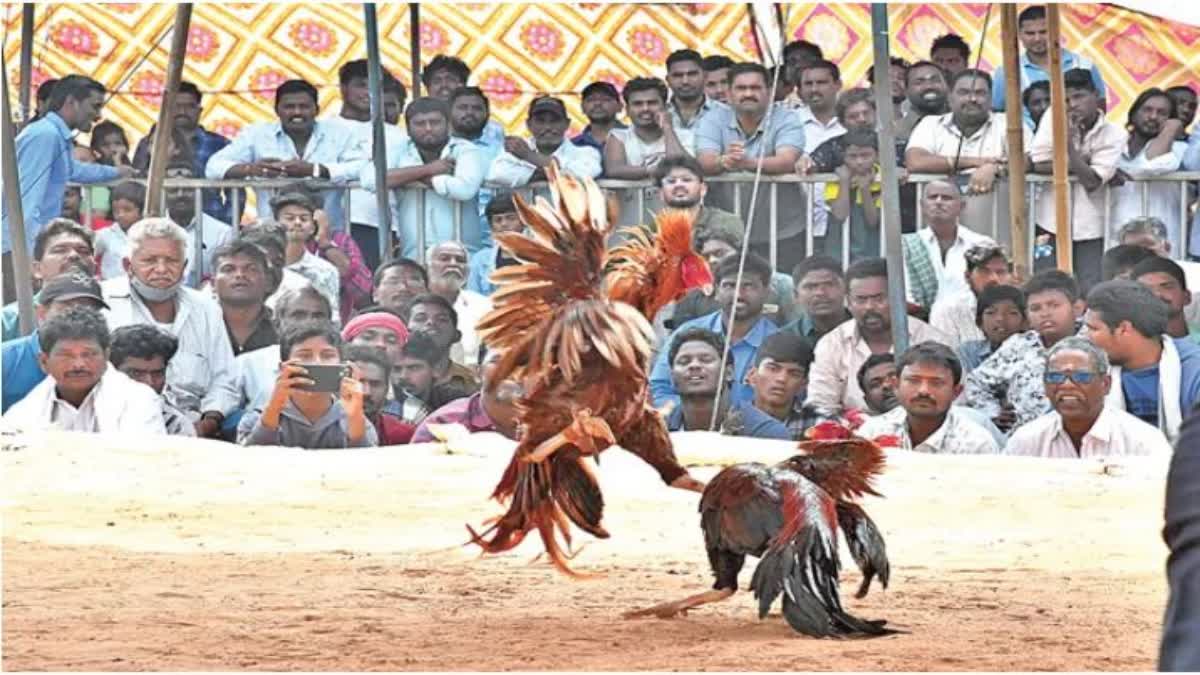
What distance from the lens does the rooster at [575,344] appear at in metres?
3.61

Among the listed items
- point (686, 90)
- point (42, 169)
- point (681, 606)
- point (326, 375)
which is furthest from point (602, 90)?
point (681, 606)

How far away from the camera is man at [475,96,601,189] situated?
825 centimetres

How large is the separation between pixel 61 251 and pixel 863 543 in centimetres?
480

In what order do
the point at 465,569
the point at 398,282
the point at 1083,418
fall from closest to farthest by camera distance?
the point at 465,569
the point at 1083,418
the point at 398,282

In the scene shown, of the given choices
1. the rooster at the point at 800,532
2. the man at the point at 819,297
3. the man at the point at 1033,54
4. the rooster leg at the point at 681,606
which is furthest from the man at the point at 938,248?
the rooster leg at the point at 681,606

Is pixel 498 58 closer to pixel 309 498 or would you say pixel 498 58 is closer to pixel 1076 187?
pixel 1076 187

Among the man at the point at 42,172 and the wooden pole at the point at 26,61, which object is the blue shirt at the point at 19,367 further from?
the wooden pole at the point at 26,61

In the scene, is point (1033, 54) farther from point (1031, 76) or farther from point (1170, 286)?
point (1170, 286)

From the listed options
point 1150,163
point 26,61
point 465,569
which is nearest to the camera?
point 465,569

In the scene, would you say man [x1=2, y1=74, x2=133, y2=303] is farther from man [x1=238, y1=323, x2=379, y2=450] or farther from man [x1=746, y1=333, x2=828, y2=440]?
man [x1=746, y1=333, x2=828, y2=440]

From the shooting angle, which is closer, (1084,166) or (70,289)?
(70,289)

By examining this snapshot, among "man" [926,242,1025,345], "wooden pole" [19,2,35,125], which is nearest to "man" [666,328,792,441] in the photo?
"man" [926,242,1025,345]

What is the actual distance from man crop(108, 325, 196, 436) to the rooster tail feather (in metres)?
3.78

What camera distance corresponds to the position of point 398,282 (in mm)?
7660
